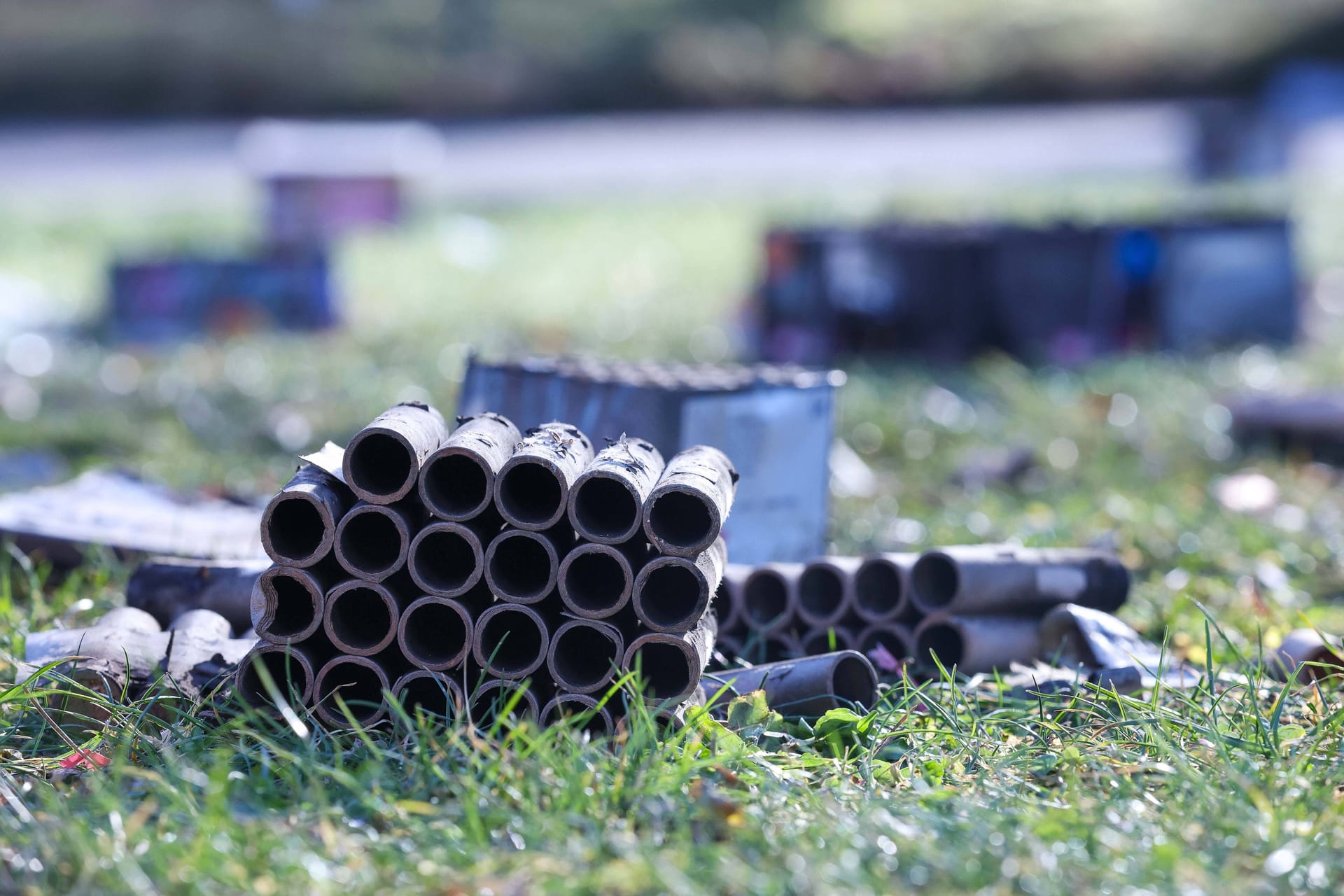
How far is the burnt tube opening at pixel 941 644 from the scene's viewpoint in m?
3.99

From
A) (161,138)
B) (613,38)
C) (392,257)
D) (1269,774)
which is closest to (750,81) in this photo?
(613,38)

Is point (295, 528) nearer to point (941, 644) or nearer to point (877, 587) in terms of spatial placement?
point (877, 587)

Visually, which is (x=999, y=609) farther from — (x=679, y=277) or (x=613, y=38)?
(x=613, y=38)

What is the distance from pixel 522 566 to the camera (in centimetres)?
329

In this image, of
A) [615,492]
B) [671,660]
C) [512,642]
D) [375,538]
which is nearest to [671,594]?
[671,660]

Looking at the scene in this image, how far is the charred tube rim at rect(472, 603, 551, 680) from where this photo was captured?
3119mm

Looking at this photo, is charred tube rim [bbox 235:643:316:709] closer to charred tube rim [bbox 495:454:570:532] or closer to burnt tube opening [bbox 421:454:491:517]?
burnt tube opening [bbox 421:454:491:517]

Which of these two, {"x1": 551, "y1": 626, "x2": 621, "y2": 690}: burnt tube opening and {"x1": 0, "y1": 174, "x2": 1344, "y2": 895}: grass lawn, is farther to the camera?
{"x1": 551, "y1": 626, "x2": 621, "y2": 690}: burnt tube opening

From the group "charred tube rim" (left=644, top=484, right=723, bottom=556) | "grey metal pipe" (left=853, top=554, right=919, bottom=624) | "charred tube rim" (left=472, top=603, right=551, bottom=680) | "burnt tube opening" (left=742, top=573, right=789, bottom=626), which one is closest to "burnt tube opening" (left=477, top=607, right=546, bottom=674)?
"charred tube rim" (left=472, top=603, right=551, bottom=680)

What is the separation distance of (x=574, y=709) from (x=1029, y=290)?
696 centimetres

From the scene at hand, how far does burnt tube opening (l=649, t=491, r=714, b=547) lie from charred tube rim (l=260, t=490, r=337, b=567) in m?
0.73

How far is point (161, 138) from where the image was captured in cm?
2197

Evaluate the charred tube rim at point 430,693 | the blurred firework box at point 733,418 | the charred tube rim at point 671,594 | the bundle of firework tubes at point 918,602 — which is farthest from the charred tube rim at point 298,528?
the blurred firework box at point 733,418

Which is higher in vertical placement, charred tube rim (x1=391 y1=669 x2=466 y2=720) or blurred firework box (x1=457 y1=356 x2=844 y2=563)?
blurred firework box (x1=457 y1=356 x2=844 y2=563)
